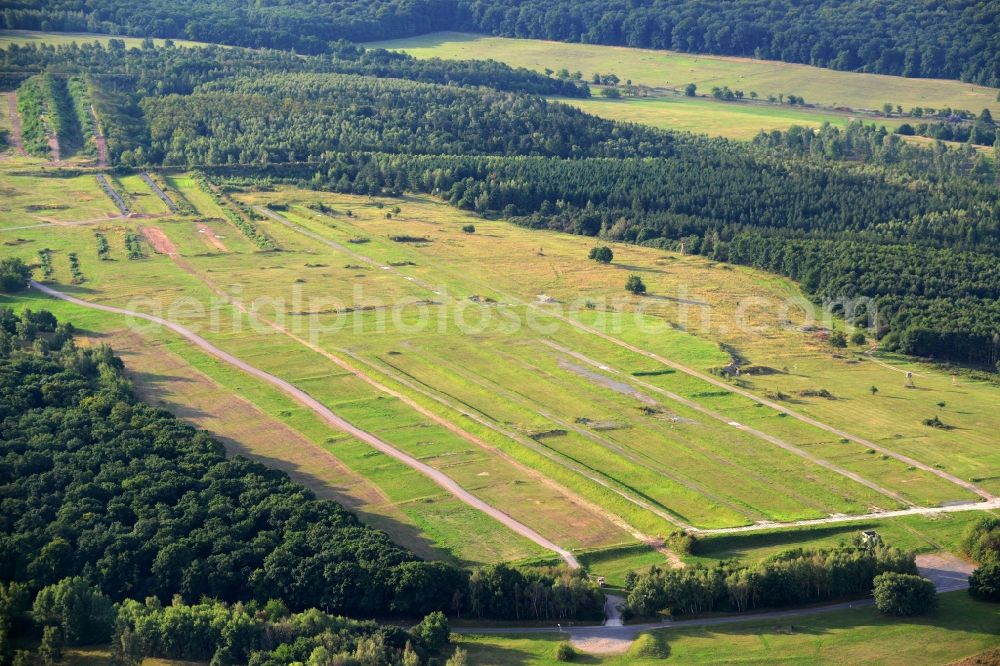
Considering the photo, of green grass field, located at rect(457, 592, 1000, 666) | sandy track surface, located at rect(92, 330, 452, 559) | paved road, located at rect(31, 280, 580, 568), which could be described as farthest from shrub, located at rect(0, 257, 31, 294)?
green grass field, located at rect(457, 592, 1000, 666)

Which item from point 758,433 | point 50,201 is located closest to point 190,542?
point 758,433

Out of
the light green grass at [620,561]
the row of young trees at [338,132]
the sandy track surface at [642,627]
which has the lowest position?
the sandy track surface at [642,627]

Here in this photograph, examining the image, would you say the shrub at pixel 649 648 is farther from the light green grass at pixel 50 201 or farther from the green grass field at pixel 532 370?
the light green grass at pixel 50 201

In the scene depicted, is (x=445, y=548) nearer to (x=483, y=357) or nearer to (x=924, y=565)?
(x=924, y=565)

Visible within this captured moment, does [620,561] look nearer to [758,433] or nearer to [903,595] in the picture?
[903,595]

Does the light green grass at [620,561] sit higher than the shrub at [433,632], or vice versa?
the shrub at [433,632]

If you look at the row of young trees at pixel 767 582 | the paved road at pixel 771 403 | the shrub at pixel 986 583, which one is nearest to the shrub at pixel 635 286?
the paved road at pixel 771 403
